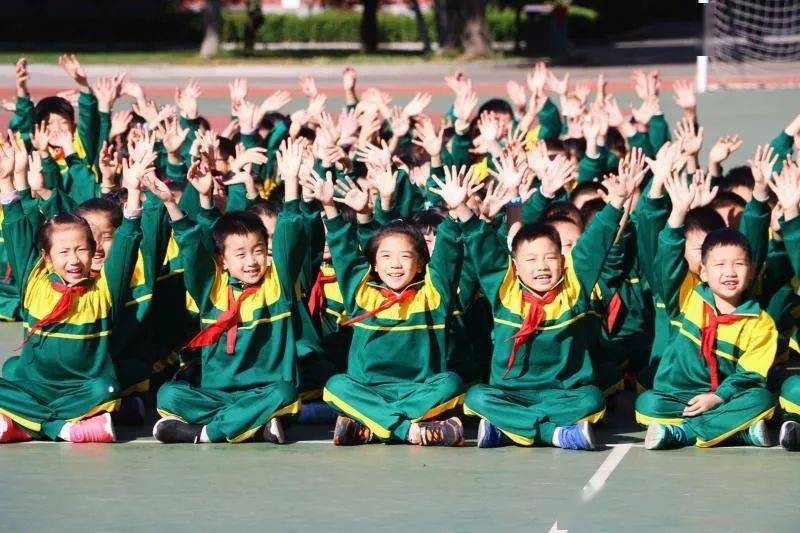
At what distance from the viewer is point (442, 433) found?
229 inches

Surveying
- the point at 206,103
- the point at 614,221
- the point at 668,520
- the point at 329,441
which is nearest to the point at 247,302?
the point at 329,441

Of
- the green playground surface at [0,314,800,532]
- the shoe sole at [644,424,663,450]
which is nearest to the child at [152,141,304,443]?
→ the green playground surface at [0,314,800,532]

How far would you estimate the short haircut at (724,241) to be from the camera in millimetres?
5785

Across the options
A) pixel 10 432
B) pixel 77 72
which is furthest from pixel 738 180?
pixel 77 72

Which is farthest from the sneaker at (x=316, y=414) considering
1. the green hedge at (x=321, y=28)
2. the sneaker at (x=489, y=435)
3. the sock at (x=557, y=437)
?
the green hedge at (x=321, y=28)

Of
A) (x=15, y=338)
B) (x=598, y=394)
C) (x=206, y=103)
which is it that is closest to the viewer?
(x=598, y=394)

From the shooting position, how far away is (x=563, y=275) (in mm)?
6012

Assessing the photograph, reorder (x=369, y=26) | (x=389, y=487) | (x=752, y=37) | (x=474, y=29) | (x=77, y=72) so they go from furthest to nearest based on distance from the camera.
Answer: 1. (x=369, y=26)
2. (x=474, y=29)
3. (x=752, y=37)
4. (x=77, y=72)
5. (x=389, y=487)

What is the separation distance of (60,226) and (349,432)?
4.81 feet

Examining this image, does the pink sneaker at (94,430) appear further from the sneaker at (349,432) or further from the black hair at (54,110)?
the black hair at (54,110)

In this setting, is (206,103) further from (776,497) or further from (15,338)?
(776,497)

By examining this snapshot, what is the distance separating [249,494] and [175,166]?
3.23 meters

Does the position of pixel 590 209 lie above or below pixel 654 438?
above

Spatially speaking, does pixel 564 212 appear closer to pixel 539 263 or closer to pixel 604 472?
pixel 539 263
